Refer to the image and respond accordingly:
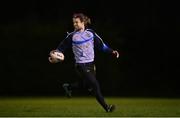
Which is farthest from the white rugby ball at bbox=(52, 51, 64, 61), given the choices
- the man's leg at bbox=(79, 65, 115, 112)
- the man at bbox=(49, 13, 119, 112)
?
the man's leg at bbox=(79, 65, 115, 112)

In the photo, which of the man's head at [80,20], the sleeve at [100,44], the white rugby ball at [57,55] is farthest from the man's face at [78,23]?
the white rugby ball at [57,55]

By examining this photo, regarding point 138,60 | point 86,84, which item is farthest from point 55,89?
point 86,84

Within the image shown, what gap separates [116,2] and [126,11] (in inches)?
22.7

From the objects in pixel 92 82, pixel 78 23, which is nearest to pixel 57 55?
pixel 78 23

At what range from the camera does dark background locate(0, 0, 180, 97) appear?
23.7 metres

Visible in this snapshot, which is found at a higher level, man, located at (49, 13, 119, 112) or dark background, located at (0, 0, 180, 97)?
man, located at (49, 13, 119, 112)

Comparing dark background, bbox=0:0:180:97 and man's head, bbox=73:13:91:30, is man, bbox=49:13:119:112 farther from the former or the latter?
dark background, bbox=0:0:180:97

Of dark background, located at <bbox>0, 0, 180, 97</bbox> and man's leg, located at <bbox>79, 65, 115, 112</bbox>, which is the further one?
dark background, located at <bbox>0, 0, 180, 97</bbox>

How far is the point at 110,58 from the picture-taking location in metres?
24.2

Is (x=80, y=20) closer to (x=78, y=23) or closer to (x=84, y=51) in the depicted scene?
(x=78, y=23)

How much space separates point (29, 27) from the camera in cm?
2408

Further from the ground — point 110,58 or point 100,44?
point 100,44

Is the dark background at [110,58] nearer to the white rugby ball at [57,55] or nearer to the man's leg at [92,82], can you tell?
the white rugby ball at [57,55]

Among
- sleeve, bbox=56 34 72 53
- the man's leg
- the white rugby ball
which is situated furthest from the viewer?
the white rugby ball
